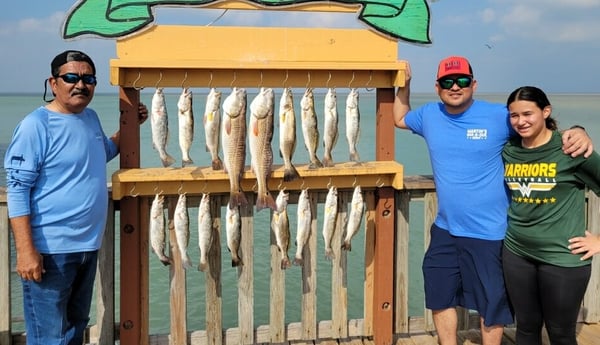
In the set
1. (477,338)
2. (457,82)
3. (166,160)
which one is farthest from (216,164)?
(477,338)

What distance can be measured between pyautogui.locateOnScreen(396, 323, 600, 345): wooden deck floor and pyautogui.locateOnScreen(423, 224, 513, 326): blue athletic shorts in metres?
0.69

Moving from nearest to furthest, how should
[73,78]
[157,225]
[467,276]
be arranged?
[73,78] → [467,276] → [157,225]

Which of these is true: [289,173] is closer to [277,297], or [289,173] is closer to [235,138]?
[235,138]

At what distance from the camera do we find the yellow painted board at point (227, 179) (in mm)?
3352

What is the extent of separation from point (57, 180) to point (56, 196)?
3.4 inches

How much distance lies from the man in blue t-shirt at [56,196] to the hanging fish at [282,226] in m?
1.12

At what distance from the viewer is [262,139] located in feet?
11.0

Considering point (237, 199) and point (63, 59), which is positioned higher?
point (63, 59)

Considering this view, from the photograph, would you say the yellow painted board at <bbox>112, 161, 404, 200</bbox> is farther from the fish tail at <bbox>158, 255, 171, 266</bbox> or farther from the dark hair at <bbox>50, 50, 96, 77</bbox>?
the dark hair at <bbox>50, 50, 96, 77</bbox>

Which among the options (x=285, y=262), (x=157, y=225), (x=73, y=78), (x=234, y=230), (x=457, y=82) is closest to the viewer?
(x=73, y=78)

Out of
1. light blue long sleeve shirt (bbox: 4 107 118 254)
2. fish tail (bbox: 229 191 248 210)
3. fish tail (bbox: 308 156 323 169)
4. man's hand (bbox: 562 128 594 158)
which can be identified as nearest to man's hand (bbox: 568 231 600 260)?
man's hand (bbox: 562 128 594 158)

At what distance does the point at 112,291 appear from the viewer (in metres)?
3.58

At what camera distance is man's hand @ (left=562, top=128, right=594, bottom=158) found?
108 inches

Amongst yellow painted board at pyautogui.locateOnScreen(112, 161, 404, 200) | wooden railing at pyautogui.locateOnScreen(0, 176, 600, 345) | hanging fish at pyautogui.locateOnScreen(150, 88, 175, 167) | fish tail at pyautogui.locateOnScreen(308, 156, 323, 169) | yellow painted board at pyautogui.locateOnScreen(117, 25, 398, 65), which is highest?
yellow painted board at pyautogui.locateOnScreen(117, 25, 398, 65)
